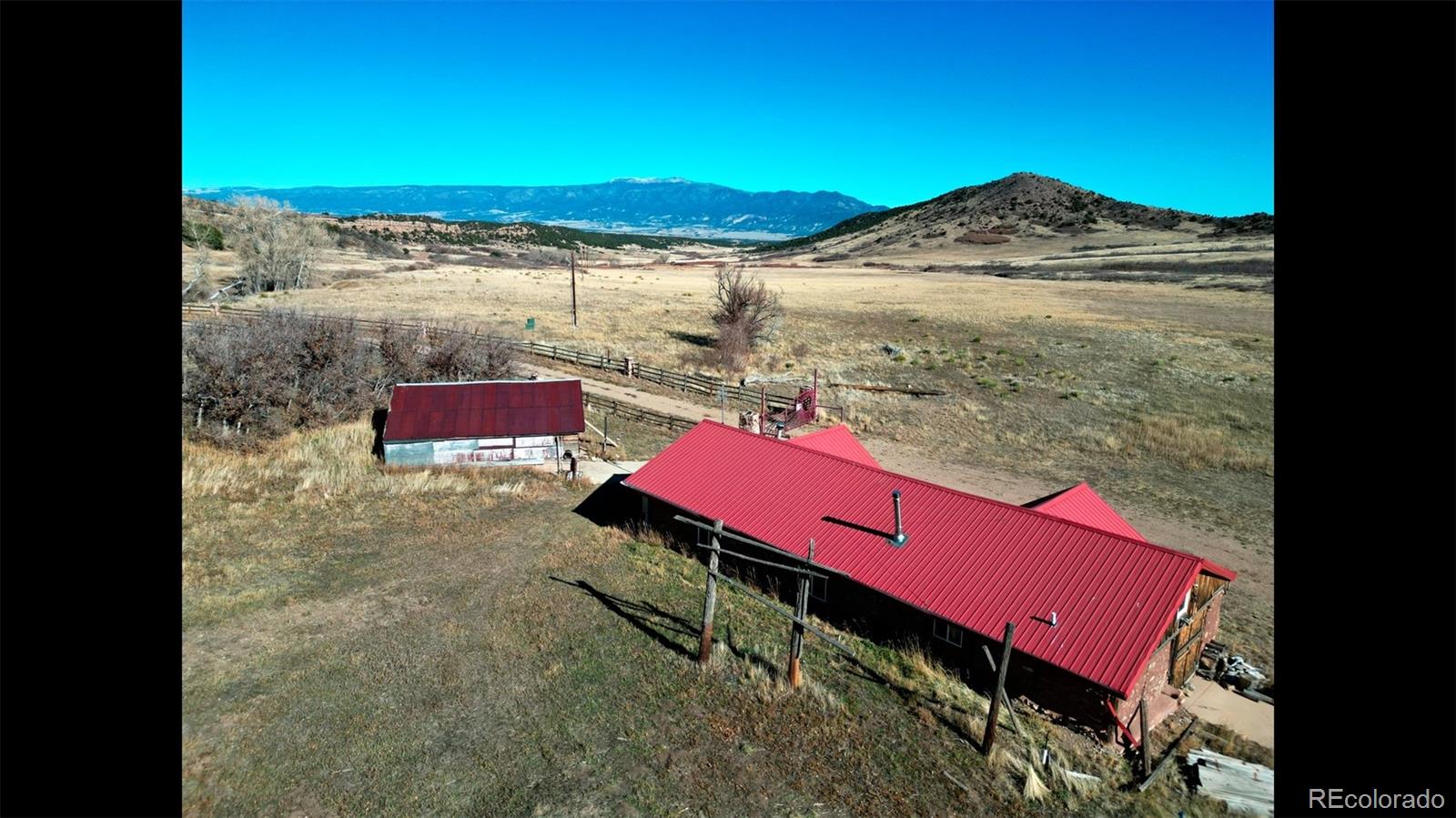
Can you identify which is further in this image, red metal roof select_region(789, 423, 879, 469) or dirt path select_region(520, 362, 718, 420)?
dirt path select_region(520, 362, 718, 420)

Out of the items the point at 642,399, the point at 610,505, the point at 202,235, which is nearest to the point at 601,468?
the point at 610,505

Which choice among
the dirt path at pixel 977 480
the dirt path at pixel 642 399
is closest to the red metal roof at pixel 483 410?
the dirt path at pixel 642 399

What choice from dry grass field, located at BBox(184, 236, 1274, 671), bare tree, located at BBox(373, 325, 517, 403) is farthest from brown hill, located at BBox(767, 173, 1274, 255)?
bare tree, located at BBox(373, 325, 517, 403)

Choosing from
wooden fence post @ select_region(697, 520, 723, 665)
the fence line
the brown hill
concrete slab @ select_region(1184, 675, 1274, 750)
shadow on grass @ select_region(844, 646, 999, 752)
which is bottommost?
concrete slab @ select_region(1184, 675, 1274, 750)

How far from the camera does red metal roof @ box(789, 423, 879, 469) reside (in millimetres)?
20513

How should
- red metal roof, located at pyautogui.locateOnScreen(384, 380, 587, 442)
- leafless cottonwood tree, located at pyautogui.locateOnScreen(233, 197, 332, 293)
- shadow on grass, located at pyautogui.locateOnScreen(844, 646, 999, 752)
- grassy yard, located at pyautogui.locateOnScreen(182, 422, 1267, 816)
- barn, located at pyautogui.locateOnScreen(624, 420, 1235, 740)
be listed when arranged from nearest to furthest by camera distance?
grassy yard, located at pyautogui.locateOnScreen(182, 422, 1267, 816), shadow on grass, located at pyautogui.locateOnScreen(844, 646, 999, 752), barn, located at pyautogui.locateOnScreen(624, 420, 1235, 740), red metal roof, located at pyautogui.locateOnScreen(384, 380, 587, 442), leafless cottonwood tree, located at pyautogui.locateOnScreen(233, 197, 332, 293)

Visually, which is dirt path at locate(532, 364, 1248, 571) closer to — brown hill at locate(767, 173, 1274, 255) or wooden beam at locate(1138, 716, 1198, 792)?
wooden beam at locate(1138, 716, 1198, 792)

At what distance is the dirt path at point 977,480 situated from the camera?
20.0 m

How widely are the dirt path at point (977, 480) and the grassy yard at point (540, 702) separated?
378 inches

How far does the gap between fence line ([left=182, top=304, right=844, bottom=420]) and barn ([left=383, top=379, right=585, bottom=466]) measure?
26.1ft

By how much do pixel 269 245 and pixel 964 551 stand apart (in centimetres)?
6787

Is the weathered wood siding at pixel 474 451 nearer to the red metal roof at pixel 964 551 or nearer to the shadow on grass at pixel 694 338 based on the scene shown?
the red metal roof at pixel 964 551
